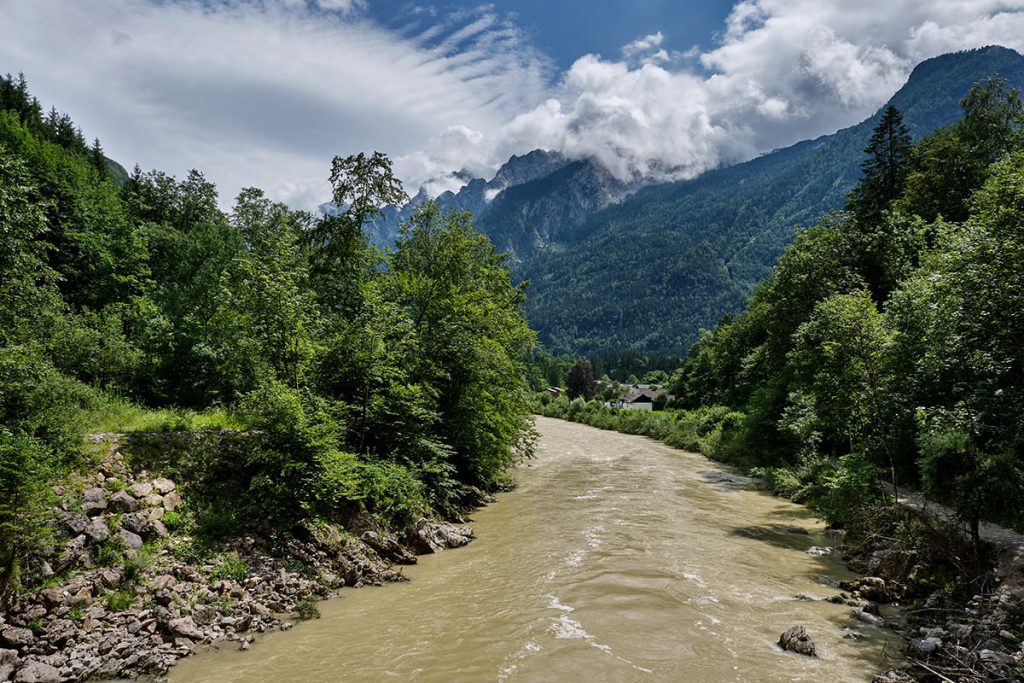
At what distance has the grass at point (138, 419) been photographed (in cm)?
1416

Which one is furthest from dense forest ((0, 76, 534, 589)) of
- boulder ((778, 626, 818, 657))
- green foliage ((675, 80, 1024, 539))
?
green foliage ((675, 80, 1024, 539))

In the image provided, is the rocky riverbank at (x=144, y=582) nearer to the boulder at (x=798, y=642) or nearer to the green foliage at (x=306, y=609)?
the green foliage at (x=306, y=609)

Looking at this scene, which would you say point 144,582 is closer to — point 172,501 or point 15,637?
point 15,637

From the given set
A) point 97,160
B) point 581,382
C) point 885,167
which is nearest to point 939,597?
point 885,167

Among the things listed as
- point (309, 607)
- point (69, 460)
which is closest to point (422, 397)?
point (309, 607)

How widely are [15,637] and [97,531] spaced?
2307mm

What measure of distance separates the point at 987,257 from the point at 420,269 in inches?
838

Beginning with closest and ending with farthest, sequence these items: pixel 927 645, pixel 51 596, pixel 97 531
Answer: pixel 51 596 → pixel 927 645 → pixel 97 531

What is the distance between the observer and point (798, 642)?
35.2ft

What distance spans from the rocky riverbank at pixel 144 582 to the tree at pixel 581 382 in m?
134

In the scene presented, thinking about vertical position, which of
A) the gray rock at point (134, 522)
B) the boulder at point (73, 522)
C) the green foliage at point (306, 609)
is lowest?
the green foliage at point (306, 609)

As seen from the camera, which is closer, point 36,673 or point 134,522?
point 36,673

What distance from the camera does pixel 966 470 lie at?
41.8 ft

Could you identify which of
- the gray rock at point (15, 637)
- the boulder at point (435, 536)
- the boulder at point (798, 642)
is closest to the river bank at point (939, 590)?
the boulder at point (798, 642)
